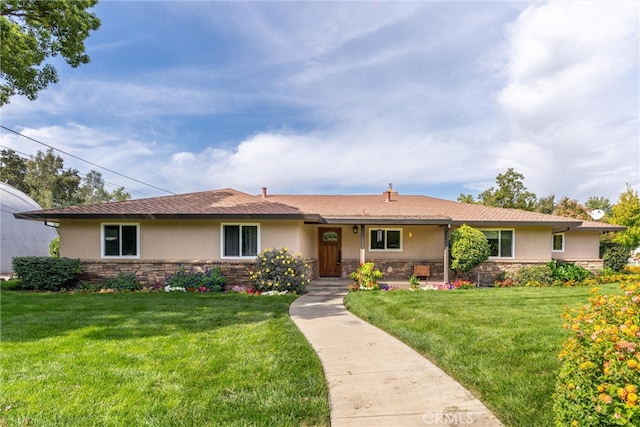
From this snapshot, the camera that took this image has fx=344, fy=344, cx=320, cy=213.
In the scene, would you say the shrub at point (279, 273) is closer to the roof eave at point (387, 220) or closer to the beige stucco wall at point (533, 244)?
the roof eave at point (387, 220)

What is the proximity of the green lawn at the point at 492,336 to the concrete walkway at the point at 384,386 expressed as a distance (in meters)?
0.22

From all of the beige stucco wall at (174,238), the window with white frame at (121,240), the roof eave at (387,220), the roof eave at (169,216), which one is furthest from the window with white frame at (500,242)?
the window with white frame at (121,240)

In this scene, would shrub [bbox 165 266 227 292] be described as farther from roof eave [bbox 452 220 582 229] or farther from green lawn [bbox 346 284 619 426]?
roof eave [bbox 452 220 582 229]

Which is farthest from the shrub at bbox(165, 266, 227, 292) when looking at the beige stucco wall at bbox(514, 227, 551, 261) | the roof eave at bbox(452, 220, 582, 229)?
the beige stucco wall at bbox(514, 227, 551, 261)

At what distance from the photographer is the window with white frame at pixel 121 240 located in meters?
11.9

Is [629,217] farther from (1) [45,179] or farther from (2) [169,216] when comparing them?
(1) [45,179]

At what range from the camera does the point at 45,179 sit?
1647 inches

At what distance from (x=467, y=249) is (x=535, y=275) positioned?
2.98 m

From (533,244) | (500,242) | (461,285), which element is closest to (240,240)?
(461,285)

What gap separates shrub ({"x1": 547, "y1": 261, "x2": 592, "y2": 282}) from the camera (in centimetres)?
1287

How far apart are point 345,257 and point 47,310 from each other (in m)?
9.96

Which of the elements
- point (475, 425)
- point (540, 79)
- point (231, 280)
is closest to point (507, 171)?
point (540, 79)

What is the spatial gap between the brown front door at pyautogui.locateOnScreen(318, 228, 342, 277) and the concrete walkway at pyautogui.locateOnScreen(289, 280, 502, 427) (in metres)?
8.62

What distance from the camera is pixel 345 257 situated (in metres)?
14.6
